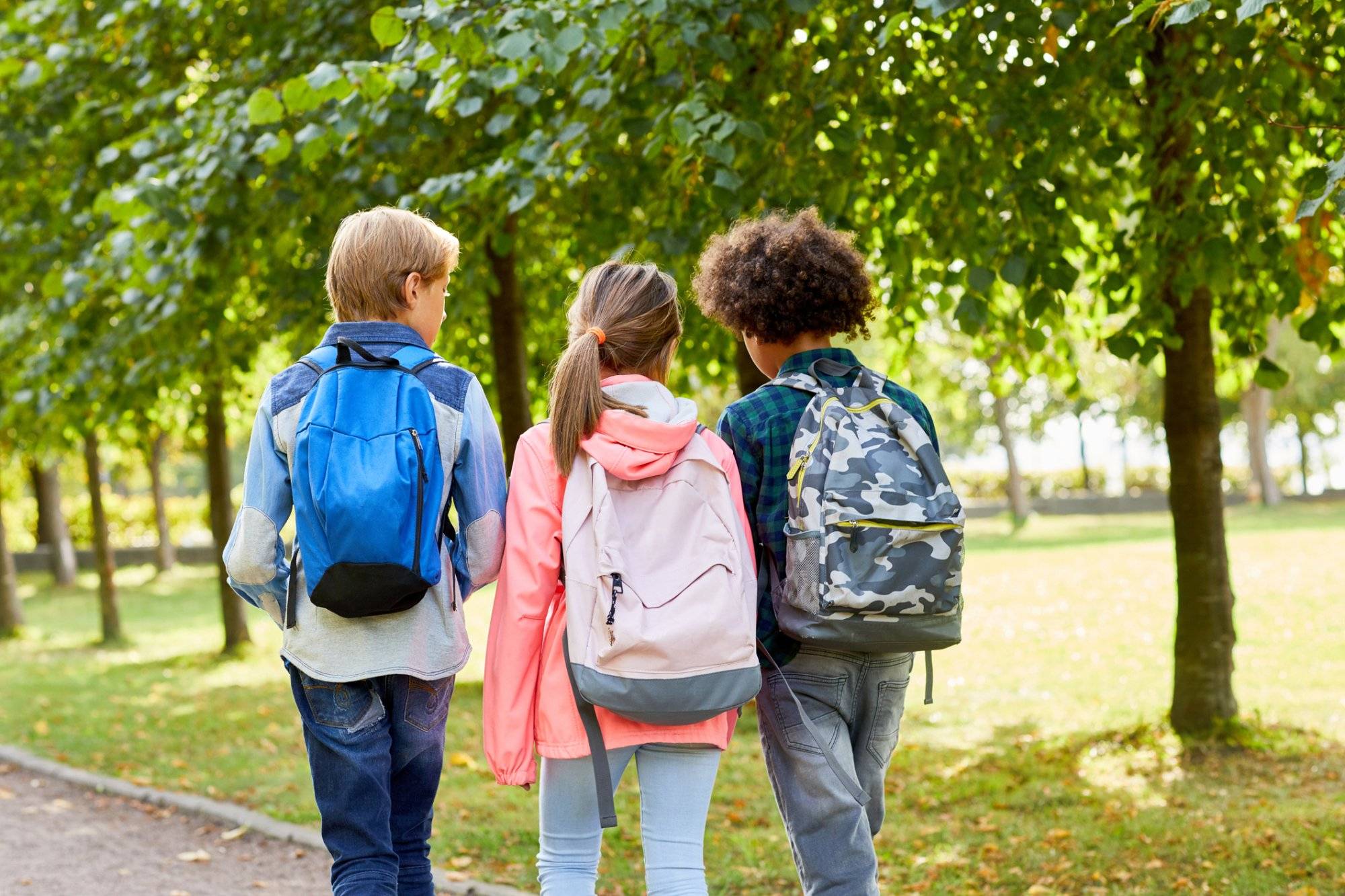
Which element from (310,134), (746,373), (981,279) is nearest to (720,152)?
(981,279)

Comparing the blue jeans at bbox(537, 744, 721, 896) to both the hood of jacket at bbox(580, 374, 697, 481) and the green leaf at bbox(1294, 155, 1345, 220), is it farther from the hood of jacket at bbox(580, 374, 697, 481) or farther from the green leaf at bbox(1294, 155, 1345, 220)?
the green leaf at bbox(1294, 155, 1345, 220)

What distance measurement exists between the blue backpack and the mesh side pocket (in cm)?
75

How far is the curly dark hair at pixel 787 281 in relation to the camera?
9.87 ft

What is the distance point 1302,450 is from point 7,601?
41.0 m

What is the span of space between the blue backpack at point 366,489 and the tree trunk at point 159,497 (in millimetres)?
15964

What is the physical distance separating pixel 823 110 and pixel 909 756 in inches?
151

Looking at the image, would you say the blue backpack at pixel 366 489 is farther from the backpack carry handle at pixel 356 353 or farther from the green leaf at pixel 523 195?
the green leaf at pixel 523 195

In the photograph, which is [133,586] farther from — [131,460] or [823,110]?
[823,110]


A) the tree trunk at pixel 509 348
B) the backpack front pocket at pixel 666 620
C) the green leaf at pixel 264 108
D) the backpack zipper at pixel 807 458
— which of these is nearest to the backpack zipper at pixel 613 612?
the backpack front pocket at pixel 666 620

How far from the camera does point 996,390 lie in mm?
9125

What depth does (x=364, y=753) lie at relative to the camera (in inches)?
111

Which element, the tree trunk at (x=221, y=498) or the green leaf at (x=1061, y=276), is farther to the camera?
the tree trunk at (x=221, y=498)

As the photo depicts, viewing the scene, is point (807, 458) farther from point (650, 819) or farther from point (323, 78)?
point (323, 78)

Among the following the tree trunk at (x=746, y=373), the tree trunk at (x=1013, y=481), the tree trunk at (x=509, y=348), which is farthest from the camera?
the tree trunk at (x=1013, y=481)
